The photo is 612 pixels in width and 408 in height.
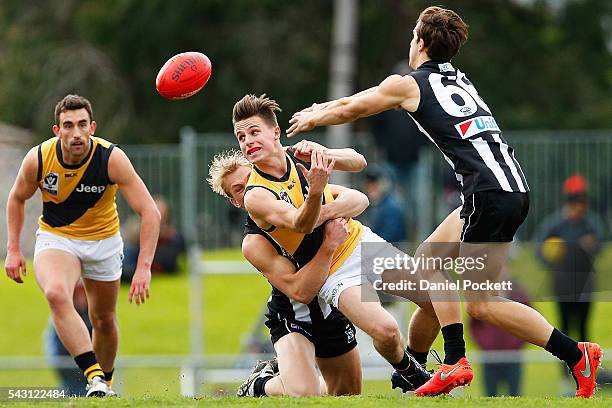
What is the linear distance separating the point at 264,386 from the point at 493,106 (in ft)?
64.1

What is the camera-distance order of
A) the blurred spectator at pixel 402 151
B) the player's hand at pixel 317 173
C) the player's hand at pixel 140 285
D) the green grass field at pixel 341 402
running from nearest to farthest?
the green grass field at pixel 341 402
the player's hand at pixel 317 173
the player's hand at pixel 140 285
the blurred spectator at pixel 402 151

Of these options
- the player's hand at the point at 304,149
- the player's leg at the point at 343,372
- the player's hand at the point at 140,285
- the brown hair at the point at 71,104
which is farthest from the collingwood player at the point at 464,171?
the brown hair at the point at 71,104

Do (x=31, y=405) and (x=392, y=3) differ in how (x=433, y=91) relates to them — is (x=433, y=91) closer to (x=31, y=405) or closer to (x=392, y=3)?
(x=31, y=405)

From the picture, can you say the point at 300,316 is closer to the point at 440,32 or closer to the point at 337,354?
the point at 337,354

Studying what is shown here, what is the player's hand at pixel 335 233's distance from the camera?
8047 millimetres

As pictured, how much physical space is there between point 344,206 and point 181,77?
164 centimetres

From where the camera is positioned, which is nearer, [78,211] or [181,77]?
[181,77]

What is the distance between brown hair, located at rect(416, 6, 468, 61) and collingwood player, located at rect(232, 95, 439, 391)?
0.94 metres

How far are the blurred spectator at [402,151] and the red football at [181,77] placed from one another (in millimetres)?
7482

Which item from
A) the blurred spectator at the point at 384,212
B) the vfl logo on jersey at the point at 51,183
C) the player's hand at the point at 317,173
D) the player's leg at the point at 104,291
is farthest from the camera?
the blurred spectator at the point at 384,212

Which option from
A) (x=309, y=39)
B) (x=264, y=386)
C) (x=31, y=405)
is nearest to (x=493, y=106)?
(x=309, y=39)

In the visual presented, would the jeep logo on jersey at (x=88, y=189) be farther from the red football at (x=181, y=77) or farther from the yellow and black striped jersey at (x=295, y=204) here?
the yellow and black striped jersey at (x=295, y=204)

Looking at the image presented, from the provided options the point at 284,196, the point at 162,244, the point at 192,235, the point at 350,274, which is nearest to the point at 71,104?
the point at 284,196

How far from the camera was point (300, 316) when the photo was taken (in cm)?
868
